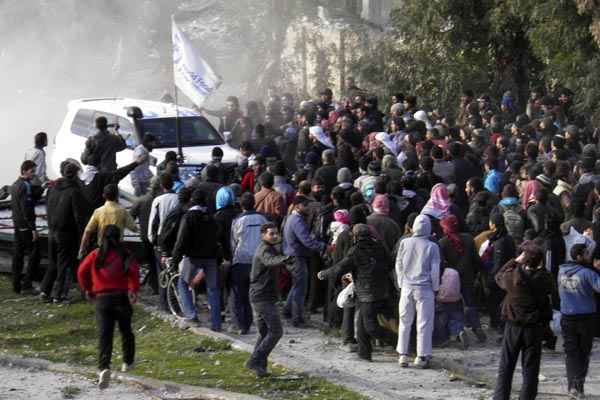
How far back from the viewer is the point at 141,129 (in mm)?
23875

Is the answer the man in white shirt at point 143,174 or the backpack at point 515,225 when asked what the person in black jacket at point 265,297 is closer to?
the backpack at point 515,225

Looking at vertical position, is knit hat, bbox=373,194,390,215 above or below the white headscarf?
below

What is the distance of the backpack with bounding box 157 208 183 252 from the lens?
16859 millimetres

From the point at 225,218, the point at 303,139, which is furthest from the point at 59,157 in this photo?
the point at 225,218

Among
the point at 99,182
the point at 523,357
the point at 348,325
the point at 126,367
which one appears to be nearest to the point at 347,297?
the point at 348,325

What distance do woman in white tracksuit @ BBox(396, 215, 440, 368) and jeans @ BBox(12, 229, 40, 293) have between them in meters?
5.66

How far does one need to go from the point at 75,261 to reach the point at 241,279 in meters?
2.94

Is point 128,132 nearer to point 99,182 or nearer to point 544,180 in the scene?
point 99,182

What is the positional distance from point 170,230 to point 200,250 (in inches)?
20.3

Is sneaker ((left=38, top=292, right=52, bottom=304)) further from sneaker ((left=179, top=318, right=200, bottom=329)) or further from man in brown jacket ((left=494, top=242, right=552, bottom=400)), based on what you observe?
man in brown jacket ((left=494, top=242, right=552, bottom=400))

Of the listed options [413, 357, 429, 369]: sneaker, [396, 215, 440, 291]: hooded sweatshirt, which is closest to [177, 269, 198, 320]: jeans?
[396, 215, 440, 291]: hooded sweatshirt

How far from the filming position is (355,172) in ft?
67.1

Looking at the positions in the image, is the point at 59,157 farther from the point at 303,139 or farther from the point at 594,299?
the point at 594,299

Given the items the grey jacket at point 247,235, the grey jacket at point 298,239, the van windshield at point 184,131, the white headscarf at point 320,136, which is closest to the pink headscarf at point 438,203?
the grey jacket at point 298,239
